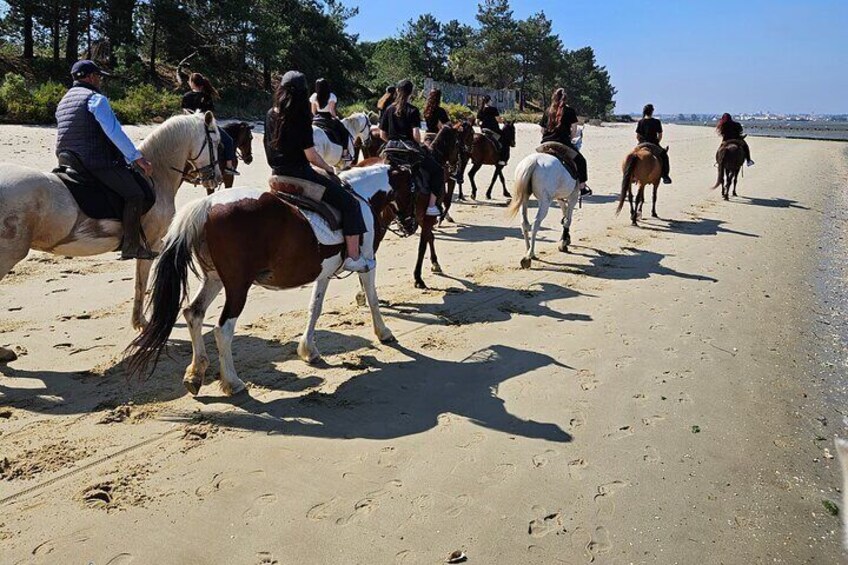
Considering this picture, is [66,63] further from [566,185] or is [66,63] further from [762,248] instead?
[762,248]

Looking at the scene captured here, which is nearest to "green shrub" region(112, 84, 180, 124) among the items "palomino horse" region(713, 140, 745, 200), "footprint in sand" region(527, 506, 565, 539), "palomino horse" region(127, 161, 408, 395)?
"palomino horse" region(127, 161, 408, 395)

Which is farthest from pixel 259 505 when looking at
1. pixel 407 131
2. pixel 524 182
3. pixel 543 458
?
pixel 524 182

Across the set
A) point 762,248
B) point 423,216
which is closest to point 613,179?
point 762,248

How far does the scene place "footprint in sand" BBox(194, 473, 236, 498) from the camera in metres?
3.43

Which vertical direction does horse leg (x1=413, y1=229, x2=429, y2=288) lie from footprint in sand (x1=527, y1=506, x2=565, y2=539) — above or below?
above

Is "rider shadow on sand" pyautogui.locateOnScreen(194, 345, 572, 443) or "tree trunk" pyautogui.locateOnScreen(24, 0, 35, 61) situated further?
"tree trunk" pyautogui.locateOnScreen(24, 0, 35, 61)

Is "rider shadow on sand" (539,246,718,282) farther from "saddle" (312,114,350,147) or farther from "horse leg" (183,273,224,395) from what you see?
"horse leg" (183,273,224,395)

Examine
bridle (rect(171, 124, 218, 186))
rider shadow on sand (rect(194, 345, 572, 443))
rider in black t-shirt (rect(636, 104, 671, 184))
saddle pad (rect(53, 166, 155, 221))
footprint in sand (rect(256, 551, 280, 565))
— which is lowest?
footprint in sand (rect(256, 551, 280, 565))

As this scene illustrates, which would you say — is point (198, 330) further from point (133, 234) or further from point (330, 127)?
point (330, 127)

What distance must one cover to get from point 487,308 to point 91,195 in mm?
4291

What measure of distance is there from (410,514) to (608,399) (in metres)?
2.26

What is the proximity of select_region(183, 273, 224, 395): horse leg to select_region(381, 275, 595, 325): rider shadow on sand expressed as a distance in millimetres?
2388

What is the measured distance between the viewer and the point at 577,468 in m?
3.85

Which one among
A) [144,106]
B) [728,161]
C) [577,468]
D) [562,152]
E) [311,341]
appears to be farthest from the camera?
[144,106]
